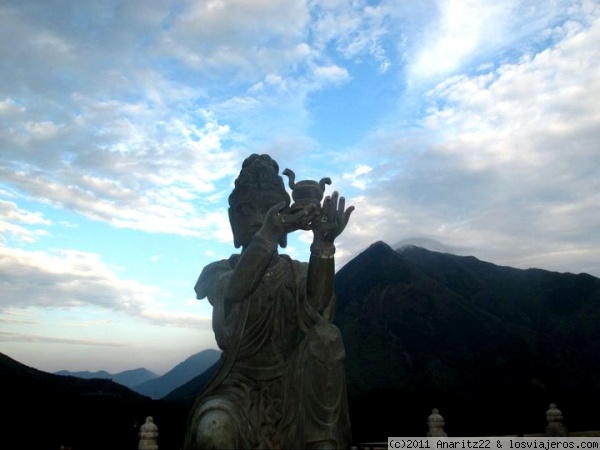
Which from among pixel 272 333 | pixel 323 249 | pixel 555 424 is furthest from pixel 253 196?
pixel 555 424

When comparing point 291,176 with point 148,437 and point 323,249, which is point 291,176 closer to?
point 323,249

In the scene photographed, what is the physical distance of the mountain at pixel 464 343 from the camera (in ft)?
85.8

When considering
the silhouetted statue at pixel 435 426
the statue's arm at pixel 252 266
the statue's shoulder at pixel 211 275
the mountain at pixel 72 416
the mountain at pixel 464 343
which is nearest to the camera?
the statue's arm at pixel 252 266

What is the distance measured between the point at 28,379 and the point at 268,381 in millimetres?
24181

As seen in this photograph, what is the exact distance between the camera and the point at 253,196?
153 inches

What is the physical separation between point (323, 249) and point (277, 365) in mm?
878

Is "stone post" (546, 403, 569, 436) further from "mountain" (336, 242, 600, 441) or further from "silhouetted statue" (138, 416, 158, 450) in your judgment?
"silhouetted statue" (138, 416, 158, 450)

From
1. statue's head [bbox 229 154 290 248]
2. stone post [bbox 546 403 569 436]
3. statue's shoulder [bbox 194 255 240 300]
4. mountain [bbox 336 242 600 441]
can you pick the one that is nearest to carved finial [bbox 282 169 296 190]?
statue's head [bbox 229 154 290 248]

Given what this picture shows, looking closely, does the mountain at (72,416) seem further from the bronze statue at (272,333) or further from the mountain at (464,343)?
the bronze statue at (272,333)

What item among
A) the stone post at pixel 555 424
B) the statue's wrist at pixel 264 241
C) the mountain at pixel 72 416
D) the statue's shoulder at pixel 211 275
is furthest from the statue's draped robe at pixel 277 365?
the mountain at pixel 72 416

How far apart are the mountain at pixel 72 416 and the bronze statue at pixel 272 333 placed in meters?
15.0

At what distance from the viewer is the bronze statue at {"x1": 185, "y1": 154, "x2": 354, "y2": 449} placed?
121 inches

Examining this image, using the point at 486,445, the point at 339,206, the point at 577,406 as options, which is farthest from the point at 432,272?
the point at 339,206

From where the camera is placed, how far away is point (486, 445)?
916 centimetres
